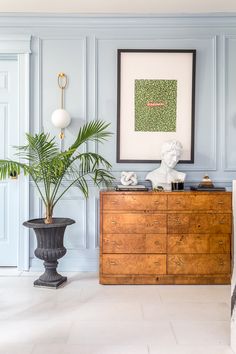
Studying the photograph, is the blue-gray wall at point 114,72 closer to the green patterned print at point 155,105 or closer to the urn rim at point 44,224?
the green patterned print at point 155,105

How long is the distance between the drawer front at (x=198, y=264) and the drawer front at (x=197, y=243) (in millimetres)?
50

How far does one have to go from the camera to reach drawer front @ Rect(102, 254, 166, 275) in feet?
12.5

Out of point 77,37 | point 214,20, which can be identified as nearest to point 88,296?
point 77,37

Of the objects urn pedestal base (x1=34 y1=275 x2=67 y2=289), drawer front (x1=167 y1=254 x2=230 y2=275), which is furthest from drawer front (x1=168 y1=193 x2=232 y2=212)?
urn pedestal base (x1=34 y1=275 x2=67 y2=289)

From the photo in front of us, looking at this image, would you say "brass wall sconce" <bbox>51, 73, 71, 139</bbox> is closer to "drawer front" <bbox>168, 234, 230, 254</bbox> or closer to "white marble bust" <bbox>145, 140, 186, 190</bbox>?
"white marble bust" <bbox>145, 140, 186, 190</bbox>

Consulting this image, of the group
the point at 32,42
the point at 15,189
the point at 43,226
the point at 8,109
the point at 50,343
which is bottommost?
the point at 50,343

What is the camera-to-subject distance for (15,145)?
4.32 metres

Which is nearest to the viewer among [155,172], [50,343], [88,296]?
[50,343]

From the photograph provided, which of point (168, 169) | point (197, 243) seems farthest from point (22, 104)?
point (197, 243)

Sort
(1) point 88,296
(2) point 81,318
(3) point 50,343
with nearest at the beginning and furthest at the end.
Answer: (3) point 50,343, (2) point 81,318, (1) point 88,296

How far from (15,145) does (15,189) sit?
493 millimetres

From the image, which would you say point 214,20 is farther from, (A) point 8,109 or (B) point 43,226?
(B) point 43,226

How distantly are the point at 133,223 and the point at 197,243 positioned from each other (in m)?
0.66

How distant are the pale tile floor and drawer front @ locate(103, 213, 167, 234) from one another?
551 mm
